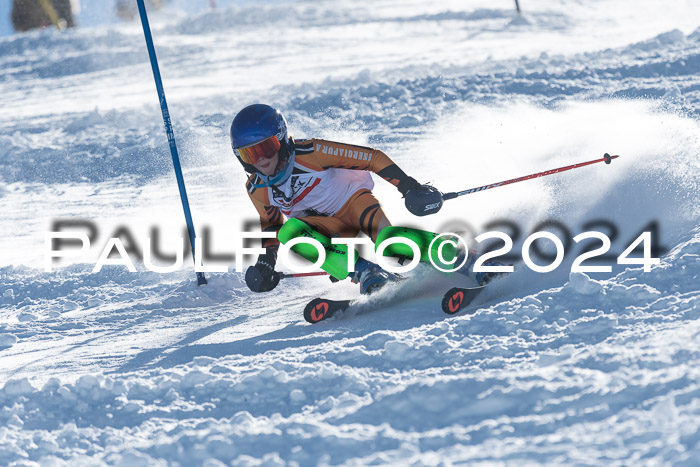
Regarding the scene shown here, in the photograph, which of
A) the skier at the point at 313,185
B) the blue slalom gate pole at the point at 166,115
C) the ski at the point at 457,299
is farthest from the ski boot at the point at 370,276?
the blue slalom gate pole at the point at 166,115

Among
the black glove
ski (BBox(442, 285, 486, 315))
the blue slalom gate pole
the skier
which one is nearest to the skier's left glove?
the skier

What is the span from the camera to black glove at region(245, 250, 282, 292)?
4730 millimetres

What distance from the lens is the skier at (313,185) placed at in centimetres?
445

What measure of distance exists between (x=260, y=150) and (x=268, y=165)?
4.1 inches

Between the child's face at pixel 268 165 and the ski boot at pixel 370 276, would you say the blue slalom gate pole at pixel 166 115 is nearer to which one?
the child's face at pixel 268 165

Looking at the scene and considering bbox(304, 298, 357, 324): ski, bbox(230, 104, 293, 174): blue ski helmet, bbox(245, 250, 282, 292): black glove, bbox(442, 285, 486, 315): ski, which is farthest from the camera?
bbox(245, 250, 282, 292): black glove

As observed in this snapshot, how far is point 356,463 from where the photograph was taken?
269 cm

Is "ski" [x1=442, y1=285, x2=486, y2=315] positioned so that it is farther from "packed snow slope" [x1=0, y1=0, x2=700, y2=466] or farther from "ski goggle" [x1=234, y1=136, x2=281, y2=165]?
"ski goggle" [x1=234, y1=136, x2=281, y2=165]

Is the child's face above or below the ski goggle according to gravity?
below

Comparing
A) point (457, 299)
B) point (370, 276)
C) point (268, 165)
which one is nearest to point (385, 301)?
point (370, 276)

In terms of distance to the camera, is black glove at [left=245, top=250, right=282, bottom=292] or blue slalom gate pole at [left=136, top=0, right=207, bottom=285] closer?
black glove at [left=245, top=250, right=282, bottom=292]

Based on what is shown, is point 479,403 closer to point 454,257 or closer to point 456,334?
point 456,334

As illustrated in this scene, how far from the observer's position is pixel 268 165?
4.54m

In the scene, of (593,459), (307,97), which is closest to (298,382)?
(593,459)
